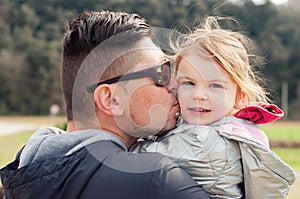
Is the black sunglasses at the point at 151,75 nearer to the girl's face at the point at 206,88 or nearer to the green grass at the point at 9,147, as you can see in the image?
the girl's face at the point at 206,88

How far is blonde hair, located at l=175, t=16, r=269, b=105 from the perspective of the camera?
1930mm

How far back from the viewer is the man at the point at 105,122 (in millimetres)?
1531

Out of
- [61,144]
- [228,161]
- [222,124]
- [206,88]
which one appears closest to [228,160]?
[228,161]

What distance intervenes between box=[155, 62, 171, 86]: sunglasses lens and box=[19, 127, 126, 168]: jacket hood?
23 centimetres

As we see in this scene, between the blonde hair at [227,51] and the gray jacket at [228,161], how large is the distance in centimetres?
22

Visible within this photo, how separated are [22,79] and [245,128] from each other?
46.1m

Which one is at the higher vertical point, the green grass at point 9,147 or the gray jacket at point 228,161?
the gray jacket at point 228,161

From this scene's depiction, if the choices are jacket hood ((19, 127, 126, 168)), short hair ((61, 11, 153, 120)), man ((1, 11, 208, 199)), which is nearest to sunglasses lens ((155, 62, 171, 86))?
man ((1, 11, 208, 199))

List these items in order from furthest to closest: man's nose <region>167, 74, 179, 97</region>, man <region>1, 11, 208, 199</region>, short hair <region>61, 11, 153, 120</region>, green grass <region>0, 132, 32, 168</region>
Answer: green grass <region>0, 132, 32, 168</region>, man's nose <region>167, 74, 179, 97</region>, short hair <region>61, 11, 153, 120</region>, man <region>1, 11, 208, 199</region>

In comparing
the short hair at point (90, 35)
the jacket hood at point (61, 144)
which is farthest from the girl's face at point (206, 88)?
the jacket hood at point (61, 144)

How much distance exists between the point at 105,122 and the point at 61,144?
169 millimetres

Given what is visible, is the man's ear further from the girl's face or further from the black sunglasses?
the girl's face

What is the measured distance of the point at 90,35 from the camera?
1.70 m

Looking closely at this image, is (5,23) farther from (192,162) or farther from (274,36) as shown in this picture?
(192,162)
